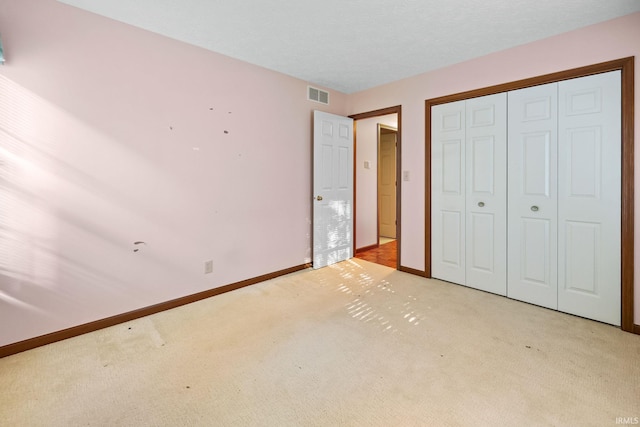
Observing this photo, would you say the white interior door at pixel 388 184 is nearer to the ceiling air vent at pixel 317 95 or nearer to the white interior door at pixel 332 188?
Answer: the white interior door at pixel 332 188

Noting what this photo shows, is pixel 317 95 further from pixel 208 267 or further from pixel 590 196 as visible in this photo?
pixel 590 196

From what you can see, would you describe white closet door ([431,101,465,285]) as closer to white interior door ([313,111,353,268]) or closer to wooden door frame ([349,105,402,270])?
wooden door frame ([349,105,402,270])

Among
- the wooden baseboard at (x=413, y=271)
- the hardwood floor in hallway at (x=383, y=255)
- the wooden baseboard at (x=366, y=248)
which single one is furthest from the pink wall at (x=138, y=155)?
the wooden baseboard at (x=366, y=248)

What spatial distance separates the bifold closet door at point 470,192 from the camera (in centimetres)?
309

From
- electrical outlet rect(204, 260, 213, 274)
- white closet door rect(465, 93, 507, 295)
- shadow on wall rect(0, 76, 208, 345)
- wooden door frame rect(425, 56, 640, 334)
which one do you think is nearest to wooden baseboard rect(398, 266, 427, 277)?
white closet door rect(465, 93, 507, 295)

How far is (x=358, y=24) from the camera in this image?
248 cm

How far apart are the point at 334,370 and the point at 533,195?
2394mm

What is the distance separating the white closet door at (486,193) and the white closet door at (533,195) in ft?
0.24

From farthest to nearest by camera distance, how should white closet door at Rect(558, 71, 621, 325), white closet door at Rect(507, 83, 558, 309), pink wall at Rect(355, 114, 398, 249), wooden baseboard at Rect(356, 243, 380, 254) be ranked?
wooden baseboard at Rect(356, 243, 380, 254) → pink wall at Rect(355, 114, 398, 249) → white closet door at Rect(507, 83, 558, 309) → white closet door at Rect(558, 71, 621, 325)

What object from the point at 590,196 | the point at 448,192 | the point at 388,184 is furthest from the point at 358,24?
the point at 388,184

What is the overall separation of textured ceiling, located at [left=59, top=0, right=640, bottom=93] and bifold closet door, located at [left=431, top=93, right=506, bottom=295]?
0.58 metres

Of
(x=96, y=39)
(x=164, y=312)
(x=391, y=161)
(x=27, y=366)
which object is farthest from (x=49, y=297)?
(x=391, y=161)

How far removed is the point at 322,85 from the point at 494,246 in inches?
110

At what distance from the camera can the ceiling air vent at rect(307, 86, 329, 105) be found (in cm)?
390
